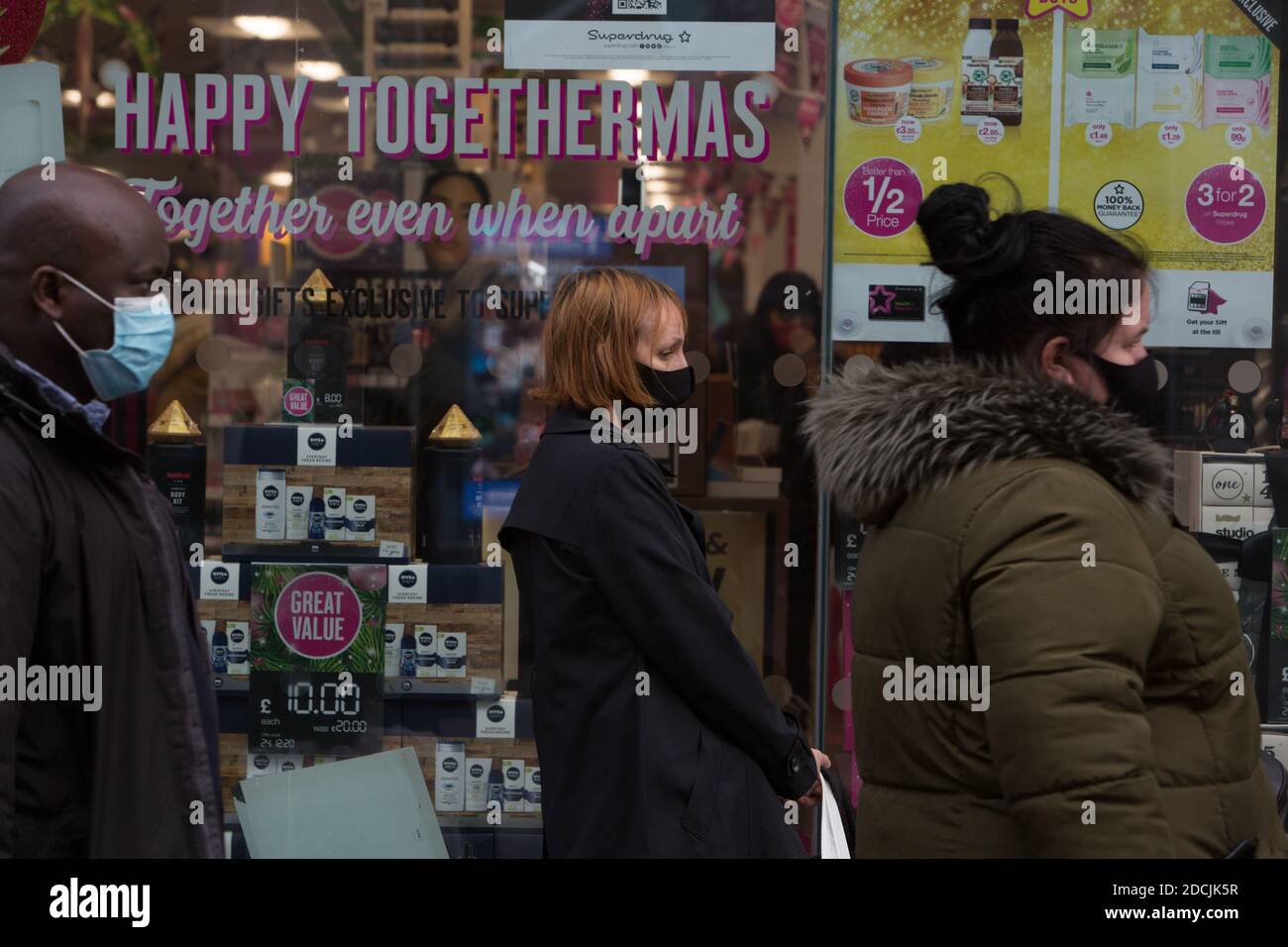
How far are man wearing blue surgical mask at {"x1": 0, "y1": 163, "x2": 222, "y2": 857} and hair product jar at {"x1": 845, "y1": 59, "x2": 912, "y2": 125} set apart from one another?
3.06m

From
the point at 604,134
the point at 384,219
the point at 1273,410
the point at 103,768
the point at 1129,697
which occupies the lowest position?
the point at 103,768

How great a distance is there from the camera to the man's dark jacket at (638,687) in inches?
109

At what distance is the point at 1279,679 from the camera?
15.4ft

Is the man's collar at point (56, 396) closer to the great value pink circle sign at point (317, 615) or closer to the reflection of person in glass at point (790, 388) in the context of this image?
the great value pink circle sign at point (317, 615)

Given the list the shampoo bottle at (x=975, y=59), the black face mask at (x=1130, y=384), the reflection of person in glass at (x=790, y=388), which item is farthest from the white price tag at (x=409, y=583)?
the black face mask at (x=1130, y=384)

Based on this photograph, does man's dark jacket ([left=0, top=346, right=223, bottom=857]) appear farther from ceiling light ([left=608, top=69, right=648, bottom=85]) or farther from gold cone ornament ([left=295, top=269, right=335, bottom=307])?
ceiling light ([left=608, top=69, right=648, bottom=85])

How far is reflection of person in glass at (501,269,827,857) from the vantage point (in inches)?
109

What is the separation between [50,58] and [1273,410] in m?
4.47

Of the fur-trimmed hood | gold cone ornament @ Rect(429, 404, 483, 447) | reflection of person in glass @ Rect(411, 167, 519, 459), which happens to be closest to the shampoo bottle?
reflection of person in glass @ Rect(411, 167, 519, 459)

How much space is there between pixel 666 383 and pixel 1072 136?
7.78ft

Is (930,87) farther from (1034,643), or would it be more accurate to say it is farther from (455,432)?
(1034,643)

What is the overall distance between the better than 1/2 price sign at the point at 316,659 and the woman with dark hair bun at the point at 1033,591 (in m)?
2.74
